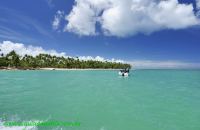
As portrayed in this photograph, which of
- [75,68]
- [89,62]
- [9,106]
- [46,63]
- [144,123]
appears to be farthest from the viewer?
[89,62]

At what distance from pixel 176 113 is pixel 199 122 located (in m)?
3.04

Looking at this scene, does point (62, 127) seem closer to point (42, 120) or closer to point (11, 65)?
point (42, 120)

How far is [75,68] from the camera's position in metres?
185

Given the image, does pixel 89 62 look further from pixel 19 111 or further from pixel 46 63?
pixel 19 111

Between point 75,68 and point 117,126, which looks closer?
point 117,126

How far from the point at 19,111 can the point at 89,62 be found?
594 ft

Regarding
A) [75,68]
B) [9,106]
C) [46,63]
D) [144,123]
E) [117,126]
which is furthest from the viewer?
[75,68]

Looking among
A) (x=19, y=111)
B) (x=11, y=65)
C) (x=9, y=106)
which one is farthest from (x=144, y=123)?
(x=11, y=65)

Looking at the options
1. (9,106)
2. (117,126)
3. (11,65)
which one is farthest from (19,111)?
(11,65)

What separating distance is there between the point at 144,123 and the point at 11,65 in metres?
146

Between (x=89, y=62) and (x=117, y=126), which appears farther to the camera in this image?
(x=89, y=62)

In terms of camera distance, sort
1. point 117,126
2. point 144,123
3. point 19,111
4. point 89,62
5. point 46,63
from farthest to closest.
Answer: point 89,62 < point 46,63 < point 19,111 < point 144,123 < point 117,126

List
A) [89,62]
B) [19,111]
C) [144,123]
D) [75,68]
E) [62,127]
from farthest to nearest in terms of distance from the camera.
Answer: [89,62], [75,68], [19,111], [144,123], [62,127]

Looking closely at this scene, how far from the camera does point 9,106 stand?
20.2m
